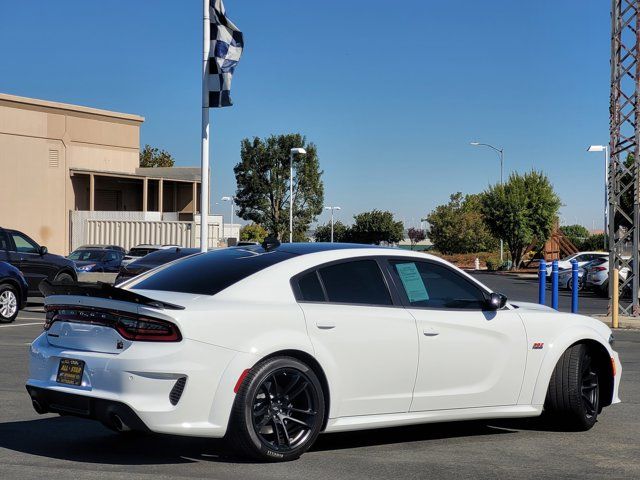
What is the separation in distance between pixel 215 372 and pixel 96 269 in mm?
30913

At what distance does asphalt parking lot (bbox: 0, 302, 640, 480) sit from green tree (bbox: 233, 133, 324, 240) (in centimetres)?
6608

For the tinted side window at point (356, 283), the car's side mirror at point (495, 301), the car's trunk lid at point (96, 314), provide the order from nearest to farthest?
the car's trunk lid at point (96, 314)
the tinted side window at point (356, 283)
the car's side mirror at point (495, 301)

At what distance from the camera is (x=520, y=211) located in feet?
208

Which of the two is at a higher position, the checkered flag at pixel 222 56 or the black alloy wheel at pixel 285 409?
the checkered flag at pixel 222 56

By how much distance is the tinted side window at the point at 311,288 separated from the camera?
671cm

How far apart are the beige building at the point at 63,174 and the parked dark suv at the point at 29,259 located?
78.1 feet

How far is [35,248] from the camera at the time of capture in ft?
72.9

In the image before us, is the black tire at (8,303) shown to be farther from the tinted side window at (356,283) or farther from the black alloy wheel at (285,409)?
the black alloy wheel at (285,409)

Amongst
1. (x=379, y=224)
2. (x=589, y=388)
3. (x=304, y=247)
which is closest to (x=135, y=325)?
(x=304, y=247)

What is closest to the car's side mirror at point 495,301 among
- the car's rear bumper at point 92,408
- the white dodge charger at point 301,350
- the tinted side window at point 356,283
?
the white dodge charger at point 301,350

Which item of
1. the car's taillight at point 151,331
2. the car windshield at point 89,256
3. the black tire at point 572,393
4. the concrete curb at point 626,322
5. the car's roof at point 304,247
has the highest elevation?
the car's roof at point 304,247

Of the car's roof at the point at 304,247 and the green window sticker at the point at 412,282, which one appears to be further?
the green window sticker at the point at 412,282

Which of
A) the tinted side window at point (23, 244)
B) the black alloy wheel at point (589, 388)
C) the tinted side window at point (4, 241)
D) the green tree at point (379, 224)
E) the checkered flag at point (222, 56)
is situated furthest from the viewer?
the green tree at point (379, 224)

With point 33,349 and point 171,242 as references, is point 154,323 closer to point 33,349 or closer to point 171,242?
point 33,349
